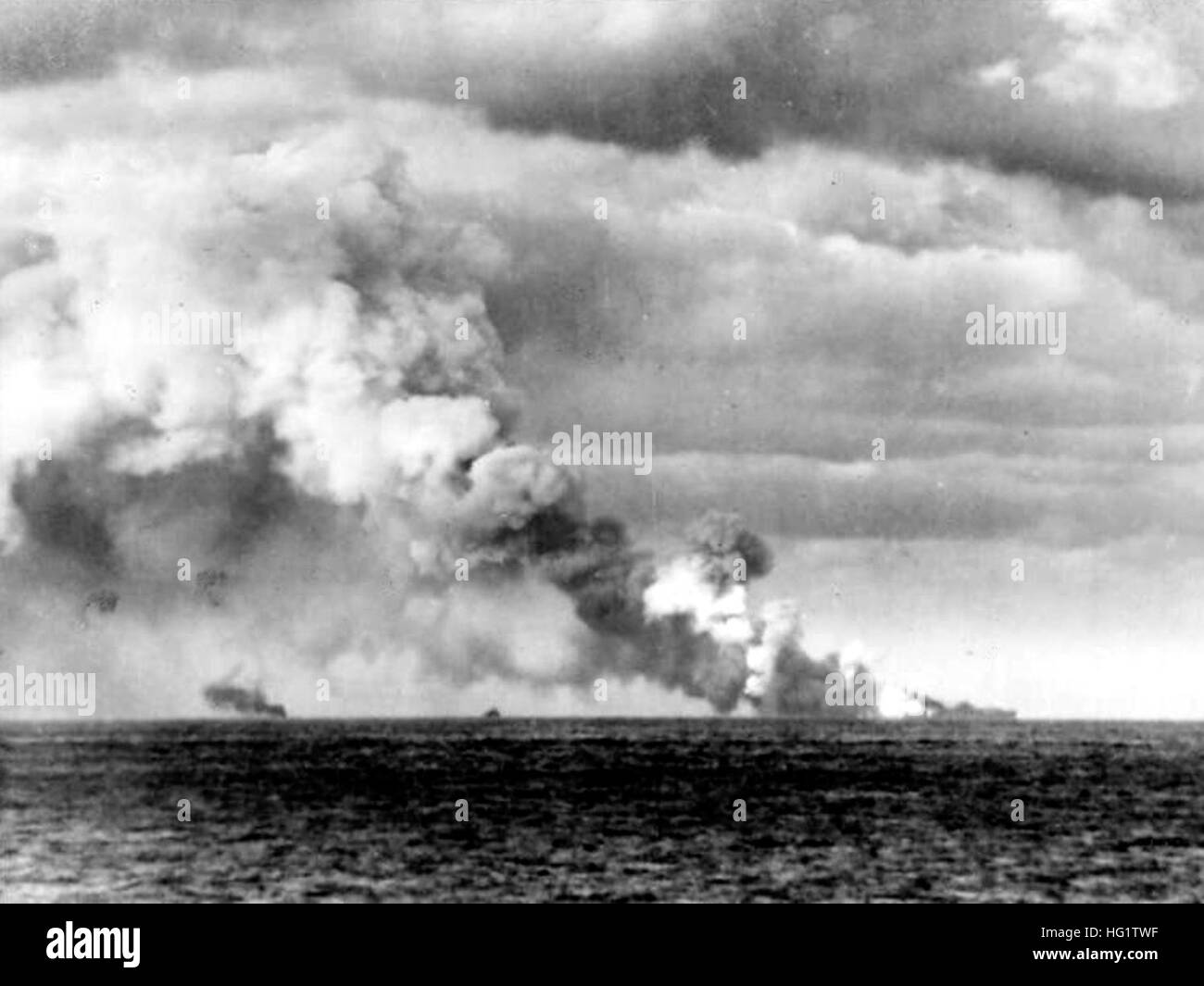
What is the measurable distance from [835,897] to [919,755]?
11555 centimetres

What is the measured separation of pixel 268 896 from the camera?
66.2m

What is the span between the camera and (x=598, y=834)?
85188 mm

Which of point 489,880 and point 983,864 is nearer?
point 489,880

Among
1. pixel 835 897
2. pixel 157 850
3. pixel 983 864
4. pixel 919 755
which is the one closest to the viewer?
pixel 835 897

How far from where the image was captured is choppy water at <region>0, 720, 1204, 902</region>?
225ft

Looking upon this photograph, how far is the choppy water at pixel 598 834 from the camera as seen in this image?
225ft

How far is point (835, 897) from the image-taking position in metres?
65.8
